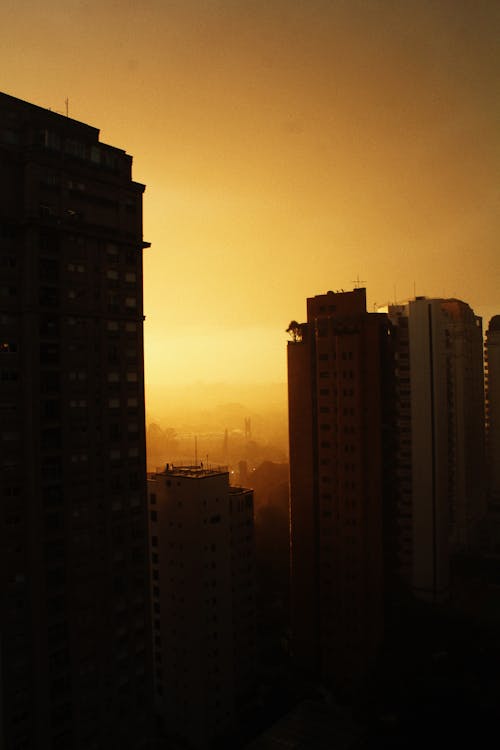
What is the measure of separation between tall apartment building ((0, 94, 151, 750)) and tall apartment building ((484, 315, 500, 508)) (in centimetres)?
6095

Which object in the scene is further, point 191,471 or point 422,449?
point 422,449

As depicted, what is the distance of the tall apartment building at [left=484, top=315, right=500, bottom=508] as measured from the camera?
238ft

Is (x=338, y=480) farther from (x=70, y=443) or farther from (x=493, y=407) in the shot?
(x=493, y=407)

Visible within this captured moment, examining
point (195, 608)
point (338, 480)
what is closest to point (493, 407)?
point (338, 480)

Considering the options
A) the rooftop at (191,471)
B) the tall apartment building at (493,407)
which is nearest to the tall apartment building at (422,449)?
the rooftop at (191,471)

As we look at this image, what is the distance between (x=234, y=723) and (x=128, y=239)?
1053 inches

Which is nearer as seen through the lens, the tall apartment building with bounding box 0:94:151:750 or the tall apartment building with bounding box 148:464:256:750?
the tall apartment building with bounding box 0:94:151:750

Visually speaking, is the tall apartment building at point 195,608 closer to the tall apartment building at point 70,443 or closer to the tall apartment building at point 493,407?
the tall apartment building at point 70,443

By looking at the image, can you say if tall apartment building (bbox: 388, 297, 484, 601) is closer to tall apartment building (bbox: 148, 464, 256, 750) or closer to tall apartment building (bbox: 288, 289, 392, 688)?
tall apartment building (bbox: 288, 289, 392, 688)

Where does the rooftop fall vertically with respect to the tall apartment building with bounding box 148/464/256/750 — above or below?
above

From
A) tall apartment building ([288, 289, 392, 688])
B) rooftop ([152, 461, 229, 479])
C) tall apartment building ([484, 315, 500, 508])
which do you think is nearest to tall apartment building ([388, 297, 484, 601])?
tall apartment building ([288, 289, 392, 688])

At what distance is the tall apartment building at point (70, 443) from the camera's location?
20016mm

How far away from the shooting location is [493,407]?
72938mm

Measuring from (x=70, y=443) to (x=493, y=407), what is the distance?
212 feet
